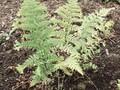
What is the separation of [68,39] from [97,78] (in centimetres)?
65

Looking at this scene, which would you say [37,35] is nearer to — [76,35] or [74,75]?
[76,35]

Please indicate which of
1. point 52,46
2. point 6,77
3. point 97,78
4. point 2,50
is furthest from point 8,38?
point 97,78

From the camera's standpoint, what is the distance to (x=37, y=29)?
3797mm

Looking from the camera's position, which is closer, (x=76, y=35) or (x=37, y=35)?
(x=37, y=35)

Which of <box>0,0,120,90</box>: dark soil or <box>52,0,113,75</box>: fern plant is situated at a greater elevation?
<box>52,0,113,75</box>: fern plant

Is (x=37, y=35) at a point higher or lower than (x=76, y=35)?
higher

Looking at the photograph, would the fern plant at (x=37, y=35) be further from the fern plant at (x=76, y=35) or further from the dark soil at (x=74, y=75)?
the dark soil at (x=74, y=75)

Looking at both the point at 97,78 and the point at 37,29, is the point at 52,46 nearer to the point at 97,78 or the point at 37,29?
the point at 37,29

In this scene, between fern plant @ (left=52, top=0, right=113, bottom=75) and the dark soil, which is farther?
the dark soil

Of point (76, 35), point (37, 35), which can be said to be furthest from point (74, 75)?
point (37, 35)

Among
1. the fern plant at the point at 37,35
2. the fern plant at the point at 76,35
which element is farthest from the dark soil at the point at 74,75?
the fern plant at the point at 37,35

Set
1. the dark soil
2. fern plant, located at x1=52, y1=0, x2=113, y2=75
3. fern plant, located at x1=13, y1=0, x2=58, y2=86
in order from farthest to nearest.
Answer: the dark soil < fern plant, located at x1=52, y1=0, x2=113, y2=75 < fern plant, located at x1=13, y1=0, x2=58, y2=86

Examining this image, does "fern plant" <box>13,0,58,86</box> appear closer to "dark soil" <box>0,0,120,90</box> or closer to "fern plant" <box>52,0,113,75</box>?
"fern plant" <box>52,0,113,75</box>

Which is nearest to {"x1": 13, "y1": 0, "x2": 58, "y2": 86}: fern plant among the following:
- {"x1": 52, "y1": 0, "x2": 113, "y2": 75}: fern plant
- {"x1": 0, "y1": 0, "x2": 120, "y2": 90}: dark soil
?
{"x1": 52, "y1": 0, "x2": 113, "y2": 75}: fern plant
